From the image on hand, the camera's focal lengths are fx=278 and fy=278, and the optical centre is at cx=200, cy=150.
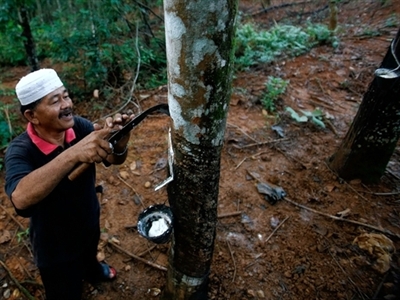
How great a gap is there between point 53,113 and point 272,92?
3.79m

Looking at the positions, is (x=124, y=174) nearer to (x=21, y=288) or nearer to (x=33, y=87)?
(x=21, y=288)

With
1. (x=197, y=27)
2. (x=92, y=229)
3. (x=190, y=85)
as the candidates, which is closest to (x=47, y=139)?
(x=92, y=229)

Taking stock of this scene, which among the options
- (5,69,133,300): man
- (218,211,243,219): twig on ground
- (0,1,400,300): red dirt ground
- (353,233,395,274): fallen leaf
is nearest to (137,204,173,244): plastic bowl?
(5,69,133,300): man

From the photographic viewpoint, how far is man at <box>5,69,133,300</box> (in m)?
1.47

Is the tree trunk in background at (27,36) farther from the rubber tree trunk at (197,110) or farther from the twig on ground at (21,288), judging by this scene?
the rubber tree trunk at (197,110)

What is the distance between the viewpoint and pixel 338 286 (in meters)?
2.48

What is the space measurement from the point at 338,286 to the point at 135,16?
7.01m

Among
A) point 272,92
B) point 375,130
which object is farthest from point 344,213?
point 272,92

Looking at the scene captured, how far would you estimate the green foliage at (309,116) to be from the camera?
4.33m

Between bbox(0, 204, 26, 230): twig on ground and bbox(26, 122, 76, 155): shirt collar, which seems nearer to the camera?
bbox(26, 122, 76, 155): shirt collar

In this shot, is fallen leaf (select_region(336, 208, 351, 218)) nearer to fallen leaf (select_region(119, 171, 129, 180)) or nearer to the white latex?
the white latex

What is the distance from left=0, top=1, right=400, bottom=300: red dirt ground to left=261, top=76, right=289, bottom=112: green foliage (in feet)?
0.46

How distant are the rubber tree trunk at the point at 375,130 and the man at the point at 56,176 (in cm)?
264

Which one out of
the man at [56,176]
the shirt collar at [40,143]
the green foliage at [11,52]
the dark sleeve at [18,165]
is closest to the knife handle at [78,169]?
the man at [56,176]
